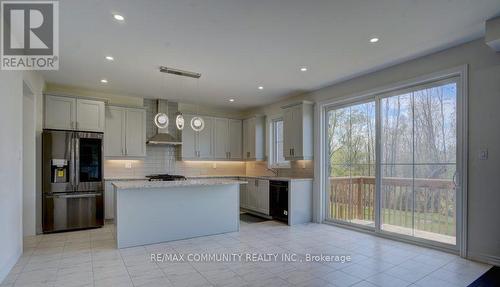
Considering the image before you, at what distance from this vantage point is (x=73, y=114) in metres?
5.30

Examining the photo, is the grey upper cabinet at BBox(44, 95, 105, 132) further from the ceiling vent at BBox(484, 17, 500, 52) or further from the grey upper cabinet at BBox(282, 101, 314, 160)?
the ceiling vent at BBox(484, 17, 500, 52)

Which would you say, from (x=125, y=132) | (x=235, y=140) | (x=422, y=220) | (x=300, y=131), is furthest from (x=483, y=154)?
(x=125, y=132)

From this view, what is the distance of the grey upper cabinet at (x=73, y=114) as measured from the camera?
202 inches

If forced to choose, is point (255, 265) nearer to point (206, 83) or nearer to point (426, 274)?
point (426, 274)

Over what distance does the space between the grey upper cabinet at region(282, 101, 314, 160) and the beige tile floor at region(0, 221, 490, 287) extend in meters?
1.84

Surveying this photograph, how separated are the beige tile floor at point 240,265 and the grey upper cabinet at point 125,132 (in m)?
2.02

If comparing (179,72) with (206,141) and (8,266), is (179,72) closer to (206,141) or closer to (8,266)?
(206,141)

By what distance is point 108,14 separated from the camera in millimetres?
2830

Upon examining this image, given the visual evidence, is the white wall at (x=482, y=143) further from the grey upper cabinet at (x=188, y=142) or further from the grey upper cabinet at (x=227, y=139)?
the grey upper cabinet at (x=188, y=142)

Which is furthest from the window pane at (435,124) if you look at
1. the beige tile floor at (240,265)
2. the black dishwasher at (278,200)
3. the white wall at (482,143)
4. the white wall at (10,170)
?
the white wall at (10,170)

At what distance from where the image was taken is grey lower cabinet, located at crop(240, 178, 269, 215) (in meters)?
6.32

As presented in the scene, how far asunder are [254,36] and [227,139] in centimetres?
447

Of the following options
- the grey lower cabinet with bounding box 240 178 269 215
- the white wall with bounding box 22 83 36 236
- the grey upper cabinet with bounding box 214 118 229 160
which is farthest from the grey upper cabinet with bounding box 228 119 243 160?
the white wall with bounding box 22 83 36 236

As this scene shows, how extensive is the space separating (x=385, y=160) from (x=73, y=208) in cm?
555
